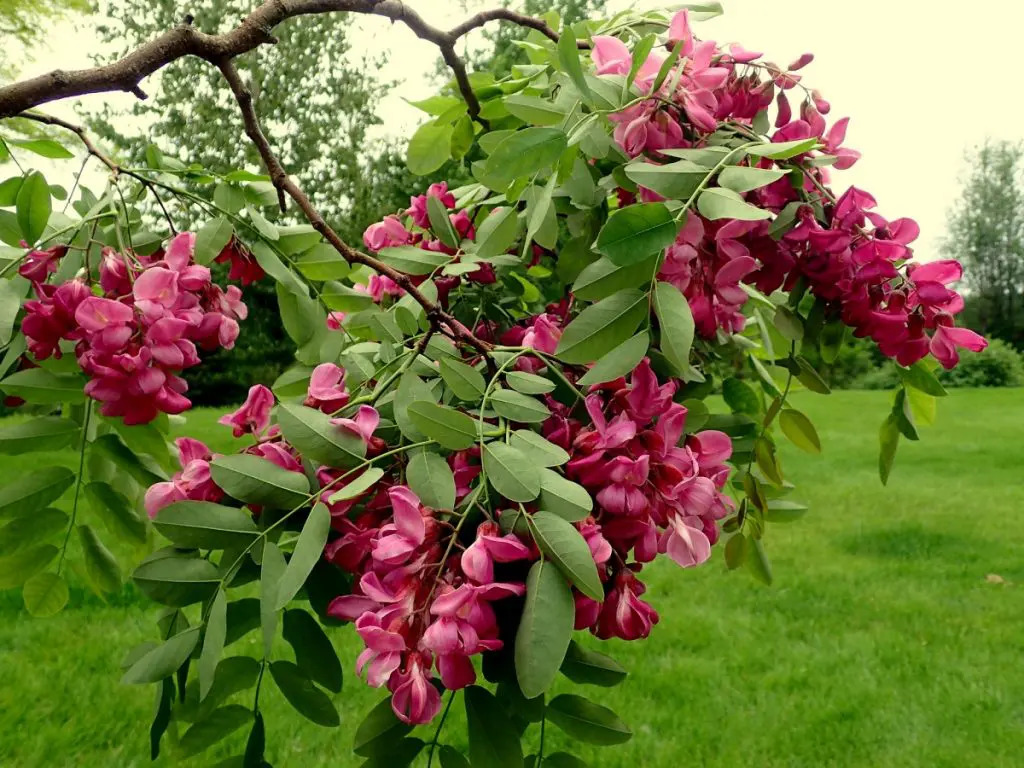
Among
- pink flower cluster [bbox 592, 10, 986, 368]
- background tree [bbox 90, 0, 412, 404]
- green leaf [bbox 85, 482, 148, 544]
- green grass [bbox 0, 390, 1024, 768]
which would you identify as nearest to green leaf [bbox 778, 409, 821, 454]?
pink flower cluster [bbox 592, 10, 986, 368]

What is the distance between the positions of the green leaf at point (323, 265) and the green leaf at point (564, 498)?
0.64m

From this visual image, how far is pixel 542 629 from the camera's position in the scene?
0.65 meters

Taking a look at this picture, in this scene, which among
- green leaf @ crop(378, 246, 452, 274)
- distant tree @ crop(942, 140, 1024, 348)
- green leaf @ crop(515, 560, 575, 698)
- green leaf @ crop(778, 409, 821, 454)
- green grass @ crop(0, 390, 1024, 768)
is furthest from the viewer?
distant tree @ crop(942, 140, 1024, 348)

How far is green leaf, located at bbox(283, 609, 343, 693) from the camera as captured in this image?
2.80 ft

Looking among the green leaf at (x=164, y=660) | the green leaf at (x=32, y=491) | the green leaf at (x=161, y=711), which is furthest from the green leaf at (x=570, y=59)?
the green leaf at (x=32, y=491)

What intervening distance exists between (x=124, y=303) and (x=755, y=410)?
0.82 metres

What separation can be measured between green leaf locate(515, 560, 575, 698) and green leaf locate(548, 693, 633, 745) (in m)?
0.33

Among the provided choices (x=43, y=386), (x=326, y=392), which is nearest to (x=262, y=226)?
(x=43, y=386)

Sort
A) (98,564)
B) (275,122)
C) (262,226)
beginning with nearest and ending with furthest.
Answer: (262,226), (98,564), (275,122)

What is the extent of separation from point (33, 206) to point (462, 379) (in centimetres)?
60

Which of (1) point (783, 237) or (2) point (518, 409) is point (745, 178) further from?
(2) point (518, 409)

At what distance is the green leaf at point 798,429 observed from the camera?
4.00 feet

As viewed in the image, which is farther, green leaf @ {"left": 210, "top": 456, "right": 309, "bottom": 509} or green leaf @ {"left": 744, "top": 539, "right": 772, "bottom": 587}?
green leaf @ {"left": 744, "top": 539, "right": 772, "bottom": 587}

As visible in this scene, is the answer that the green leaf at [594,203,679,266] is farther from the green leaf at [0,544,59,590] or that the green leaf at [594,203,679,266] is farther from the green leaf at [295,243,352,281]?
the green leaf at [0,544,59,590]
